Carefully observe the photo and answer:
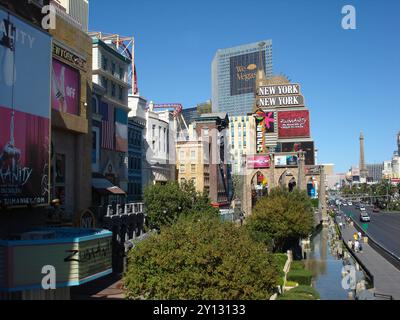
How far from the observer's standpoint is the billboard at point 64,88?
97.1ft

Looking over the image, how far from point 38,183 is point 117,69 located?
30.0 m

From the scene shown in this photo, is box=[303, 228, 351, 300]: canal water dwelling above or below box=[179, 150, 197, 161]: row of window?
below

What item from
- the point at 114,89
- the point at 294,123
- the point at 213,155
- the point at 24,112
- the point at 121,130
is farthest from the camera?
the point at 294,123

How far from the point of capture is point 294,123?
433ft

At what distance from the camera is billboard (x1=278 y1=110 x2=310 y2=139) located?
433 ft

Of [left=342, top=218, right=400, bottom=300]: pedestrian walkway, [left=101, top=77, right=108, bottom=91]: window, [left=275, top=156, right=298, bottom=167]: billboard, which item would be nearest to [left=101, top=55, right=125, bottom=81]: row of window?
[left=101, top=77, right=108, bottom=91]: window

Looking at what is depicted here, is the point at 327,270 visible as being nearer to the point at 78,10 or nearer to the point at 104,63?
the point at 104,63

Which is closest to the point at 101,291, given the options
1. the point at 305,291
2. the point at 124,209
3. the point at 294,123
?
the point at 305,291

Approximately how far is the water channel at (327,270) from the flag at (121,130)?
2420 centimetres

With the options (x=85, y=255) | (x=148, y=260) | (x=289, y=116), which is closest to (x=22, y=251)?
(x=85, y=255)

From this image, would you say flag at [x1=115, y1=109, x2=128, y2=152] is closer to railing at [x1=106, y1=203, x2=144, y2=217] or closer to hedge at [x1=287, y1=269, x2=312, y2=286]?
railing at [x1=106, y1=203, x2=144, y2=217]

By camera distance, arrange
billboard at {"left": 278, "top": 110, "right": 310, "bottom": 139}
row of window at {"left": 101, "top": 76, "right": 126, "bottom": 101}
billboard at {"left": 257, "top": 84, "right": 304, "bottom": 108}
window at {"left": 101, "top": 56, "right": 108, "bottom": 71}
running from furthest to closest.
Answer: billboard at {"left": 257, "top": 84, "right": 304, "bottom": 108} < billboard at {"left": 278, "top": 110, "right": 310, "bottom": 139} < row of window at {"left": 101, "top": 76, "right": 126, "bottom": 101} < window at {"left": 101, "top": 56, "right": 108, "bottom": 71}

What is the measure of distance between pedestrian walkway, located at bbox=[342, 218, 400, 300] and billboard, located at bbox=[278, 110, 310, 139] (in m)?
79.4

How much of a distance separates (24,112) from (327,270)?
107 feet
